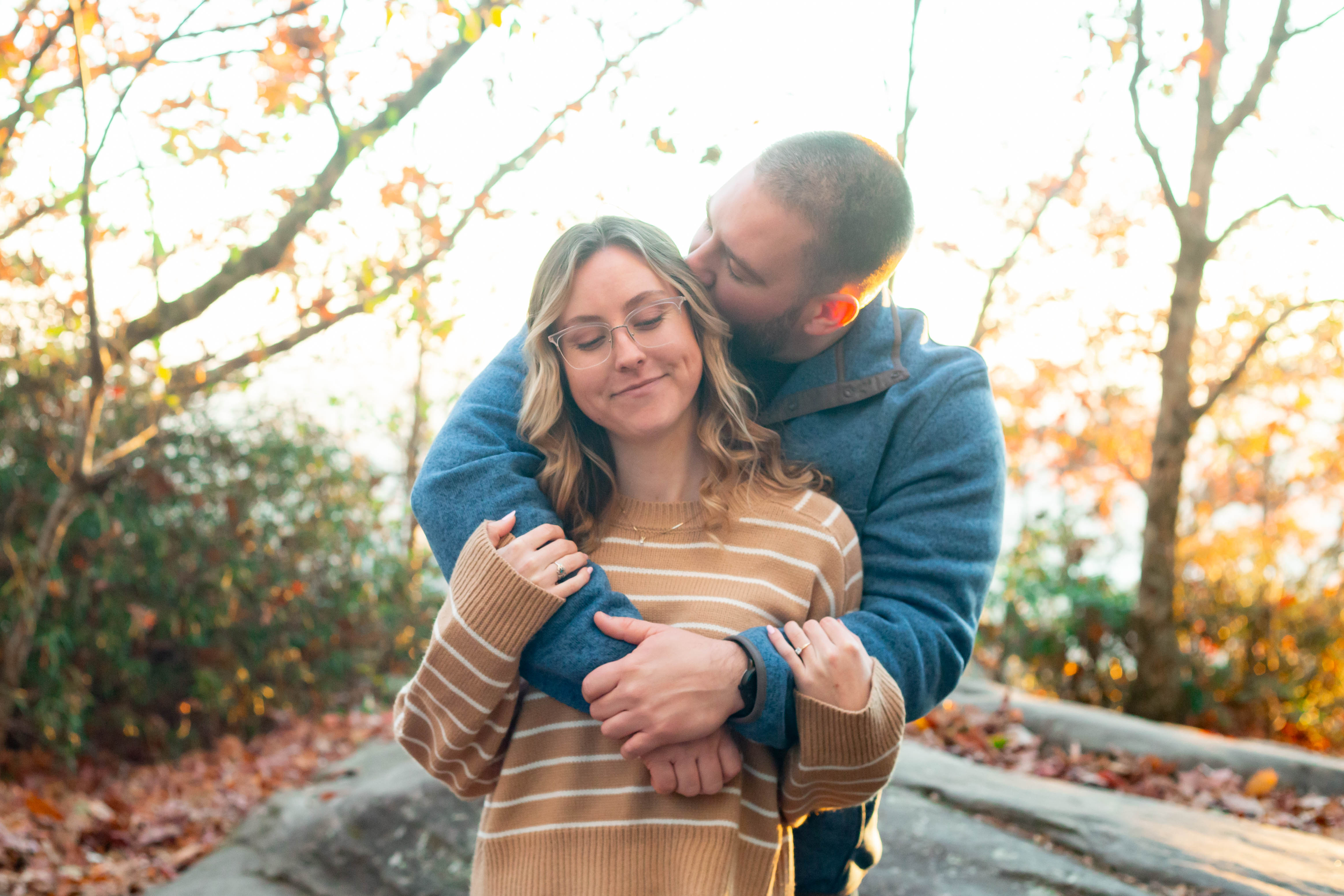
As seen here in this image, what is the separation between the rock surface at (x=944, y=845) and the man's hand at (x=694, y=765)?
61.7 inches

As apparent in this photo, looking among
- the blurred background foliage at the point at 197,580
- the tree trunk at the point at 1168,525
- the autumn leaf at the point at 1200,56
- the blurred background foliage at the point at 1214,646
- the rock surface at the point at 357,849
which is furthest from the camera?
the blurred background foliage at the point at 1214,646

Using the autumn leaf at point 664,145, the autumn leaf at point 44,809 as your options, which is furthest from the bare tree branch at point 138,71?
the autumn leaf at point 44,809

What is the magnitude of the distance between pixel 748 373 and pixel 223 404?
209 inches

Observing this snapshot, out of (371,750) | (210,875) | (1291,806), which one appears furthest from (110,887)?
(1291,806)

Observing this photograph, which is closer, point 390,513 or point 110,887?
point 110,887

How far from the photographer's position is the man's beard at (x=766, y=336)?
2.06m

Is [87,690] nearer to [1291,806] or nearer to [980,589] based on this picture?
[980,589]

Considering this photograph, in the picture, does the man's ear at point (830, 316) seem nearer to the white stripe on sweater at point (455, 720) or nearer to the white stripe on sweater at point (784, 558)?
the white stripe on sweater at point (784, 558)

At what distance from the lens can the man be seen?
1605 millimetres

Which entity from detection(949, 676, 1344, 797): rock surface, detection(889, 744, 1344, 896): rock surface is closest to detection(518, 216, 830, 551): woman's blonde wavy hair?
detection(889, 744, 1344, 896): rock surface

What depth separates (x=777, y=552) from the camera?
1.79 metres

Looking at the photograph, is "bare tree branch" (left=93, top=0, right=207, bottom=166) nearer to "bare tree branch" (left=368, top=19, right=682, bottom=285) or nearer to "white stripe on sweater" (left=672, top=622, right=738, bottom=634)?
"bare tree branch" (left=368, top=19, right=682, bottom=285)

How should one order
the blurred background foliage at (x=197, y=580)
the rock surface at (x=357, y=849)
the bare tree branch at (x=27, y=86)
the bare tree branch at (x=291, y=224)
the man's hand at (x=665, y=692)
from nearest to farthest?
the man's hand at (x=665, y=692) → the rock surface at (x=357, y=849) → the bare tree branch at (x=27, y=86) → the bare tree branch at (x=291, y=224) → the blurred background foliage at (x=197, y=580)

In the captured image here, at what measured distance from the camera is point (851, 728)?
159cm
